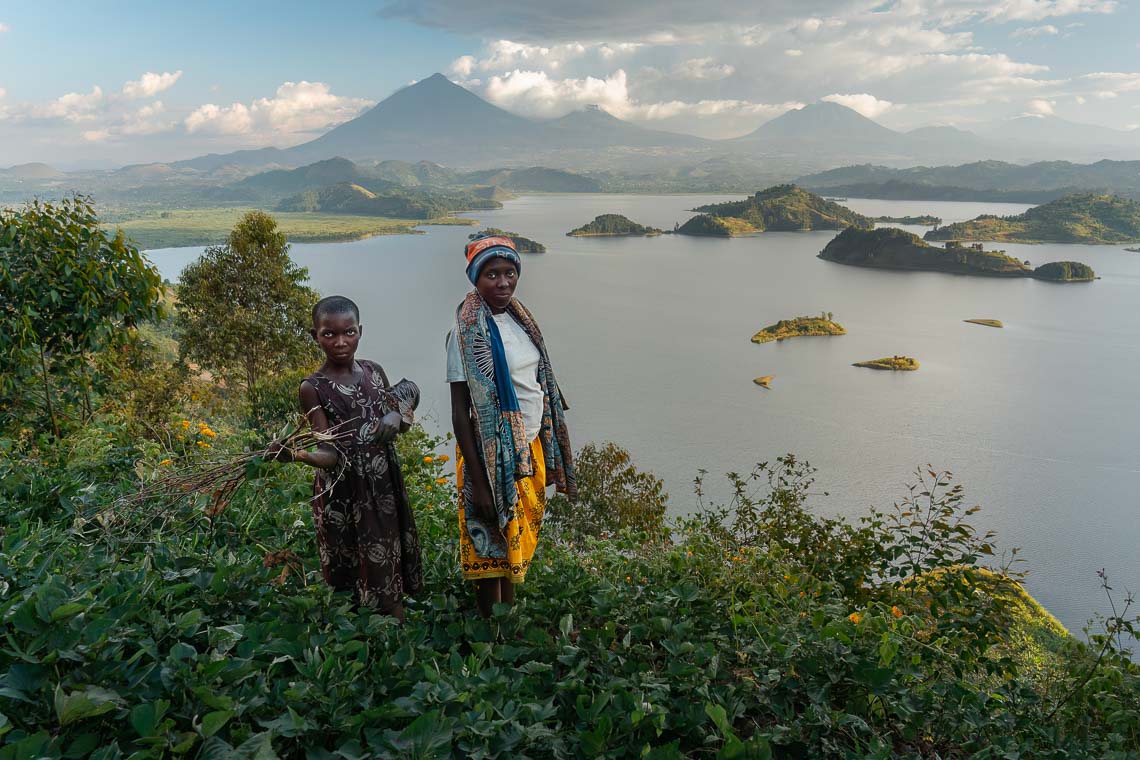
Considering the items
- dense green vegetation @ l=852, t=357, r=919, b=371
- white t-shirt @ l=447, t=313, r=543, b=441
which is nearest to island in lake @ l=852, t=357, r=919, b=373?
dense green vegetation @ l=852, t=357, r=919, b=371

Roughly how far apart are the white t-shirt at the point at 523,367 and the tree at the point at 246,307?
13489 mm

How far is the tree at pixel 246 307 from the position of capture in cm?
1418

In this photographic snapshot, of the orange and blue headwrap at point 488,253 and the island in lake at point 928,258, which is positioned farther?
the island in lake at point 928,258

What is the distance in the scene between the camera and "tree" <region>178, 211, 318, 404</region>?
14180 mm

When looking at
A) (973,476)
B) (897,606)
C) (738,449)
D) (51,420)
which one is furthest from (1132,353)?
(51,420)

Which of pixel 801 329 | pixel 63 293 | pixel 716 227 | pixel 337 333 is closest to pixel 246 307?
pixel 63 293

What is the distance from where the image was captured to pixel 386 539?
1984 millimetres

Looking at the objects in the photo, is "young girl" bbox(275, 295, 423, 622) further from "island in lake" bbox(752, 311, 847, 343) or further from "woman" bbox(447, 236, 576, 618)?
"island in lake" bbox(752, 311, 847, 343)

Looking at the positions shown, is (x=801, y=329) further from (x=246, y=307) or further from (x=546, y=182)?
(x=546, y=182)

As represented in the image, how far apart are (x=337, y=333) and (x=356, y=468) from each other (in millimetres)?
386

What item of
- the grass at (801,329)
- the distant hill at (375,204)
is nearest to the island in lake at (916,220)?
the grass at (801,329)

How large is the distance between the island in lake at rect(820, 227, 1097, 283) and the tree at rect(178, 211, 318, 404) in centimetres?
6159

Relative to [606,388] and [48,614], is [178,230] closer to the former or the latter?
[606,388]

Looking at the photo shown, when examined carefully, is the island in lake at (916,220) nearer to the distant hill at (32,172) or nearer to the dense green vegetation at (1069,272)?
the dense green vegetation at (1069,272)
